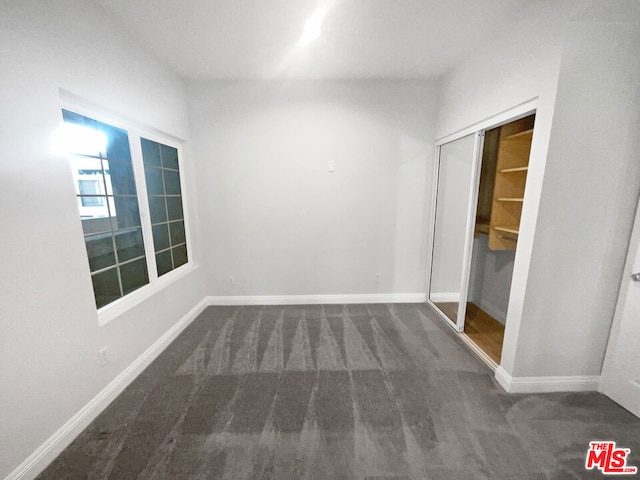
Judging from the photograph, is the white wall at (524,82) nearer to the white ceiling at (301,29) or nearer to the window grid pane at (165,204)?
the white ceiling at (301,29)

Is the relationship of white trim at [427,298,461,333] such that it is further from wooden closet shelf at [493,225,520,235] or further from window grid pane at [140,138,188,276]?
window grid pane at [140,138,188,276]

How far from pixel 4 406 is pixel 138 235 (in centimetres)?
147

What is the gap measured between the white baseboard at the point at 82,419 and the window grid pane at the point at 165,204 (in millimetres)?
809

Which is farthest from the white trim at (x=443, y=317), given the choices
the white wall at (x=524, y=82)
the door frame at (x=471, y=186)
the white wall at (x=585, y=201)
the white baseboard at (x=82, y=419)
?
the white baseboard at (x=82, y=419)

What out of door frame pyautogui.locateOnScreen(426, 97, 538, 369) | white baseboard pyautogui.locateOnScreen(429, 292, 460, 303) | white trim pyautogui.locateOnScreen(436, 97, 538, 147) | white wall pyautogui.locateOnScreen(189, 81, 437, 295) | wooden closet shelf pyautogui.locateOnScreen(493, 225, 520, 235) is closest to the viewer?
white trim pyautogui.locateOnScreen(436, 97, 538, 147)

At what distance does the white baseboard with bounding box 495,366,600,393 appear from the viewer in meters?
1.87

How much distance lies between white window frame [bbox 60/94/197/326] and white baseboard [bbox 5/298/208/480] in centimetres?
48

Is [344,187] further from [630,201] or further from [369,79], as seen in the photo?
[630,201]

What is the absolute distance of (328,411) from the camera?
1.73 meters

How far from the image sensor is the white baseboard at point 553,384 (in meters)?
1.87

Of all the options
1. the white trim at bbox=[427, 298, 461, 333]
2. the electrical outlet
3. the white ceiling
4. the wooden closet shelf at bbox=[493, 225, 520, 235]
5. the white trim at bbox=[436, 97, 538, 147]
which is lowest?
the white trim at bbox=[427, 298, 461, 333]

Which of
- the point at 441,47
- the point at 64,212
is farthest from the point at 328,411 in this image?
the point at 441,47

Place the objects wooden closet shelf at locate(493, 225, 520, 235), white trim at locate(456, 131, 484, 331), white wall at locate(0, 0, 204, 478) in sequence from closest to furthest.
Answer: white wall at locate(0, 0, 204, 478), white trim at locate(456, 131, 484, 331), wooden closet shelf at locate(493, 225, 520, 235)

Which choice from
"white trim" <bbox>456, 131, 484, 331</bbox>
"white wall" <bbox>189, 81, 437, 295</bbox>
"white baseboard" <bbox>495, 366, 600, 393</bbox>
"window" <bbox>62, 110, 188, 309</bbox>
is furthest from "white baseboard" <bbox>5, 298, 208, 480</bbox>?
"white trim" <bbox>456, 131, 484, 331</bbox>
